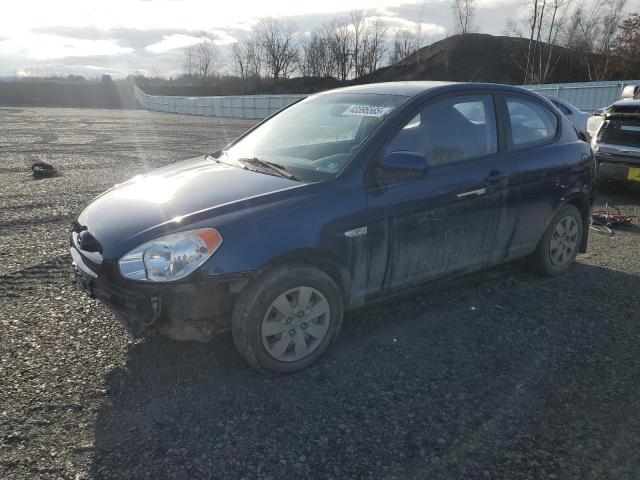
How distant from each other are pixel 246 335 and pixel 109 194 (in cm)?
151

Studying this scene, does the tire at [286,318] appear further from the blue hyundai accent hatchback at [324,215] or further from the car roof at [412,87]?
the car roof at [412,87]

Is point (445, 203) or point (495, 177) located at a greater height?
point (495, 177)

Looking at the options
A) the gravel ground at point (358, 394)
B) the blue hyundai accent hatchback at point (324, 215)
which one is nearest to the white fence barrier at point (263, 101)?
the blue hyundai accent hatchback at point (324, 215)

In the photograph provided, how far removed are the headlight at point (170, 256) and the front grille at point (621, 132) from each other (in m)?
7.50

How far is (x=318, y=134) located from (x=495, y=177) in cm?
137

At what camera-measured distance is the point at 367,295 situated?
3393 millimetres

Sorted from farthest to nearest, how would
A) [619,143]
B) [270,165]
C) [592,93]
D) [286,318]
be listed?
[592,93]
[619,143]
[270,165]
[286,318]

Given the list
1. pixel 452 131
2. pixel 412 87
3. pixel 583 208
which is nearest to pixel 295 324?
pixel 452 131

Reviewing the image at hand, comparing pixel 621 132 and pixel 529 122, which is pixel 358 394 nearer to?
pixel 529 122

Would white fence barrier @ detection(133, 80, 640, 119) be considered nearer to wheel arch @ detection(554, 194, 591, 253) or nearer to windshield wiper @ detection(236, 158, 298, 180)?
wheel arch @ detection(554, 194, 591, 253)

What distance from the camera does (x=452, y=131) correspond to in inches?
150

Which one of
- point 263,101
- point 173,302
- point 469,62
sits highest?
point 469,62

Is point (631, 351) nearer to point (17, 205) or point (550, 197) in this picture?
point (550, 197)

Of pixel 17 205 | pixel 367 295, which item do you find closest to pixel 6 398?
pixel 367 295
